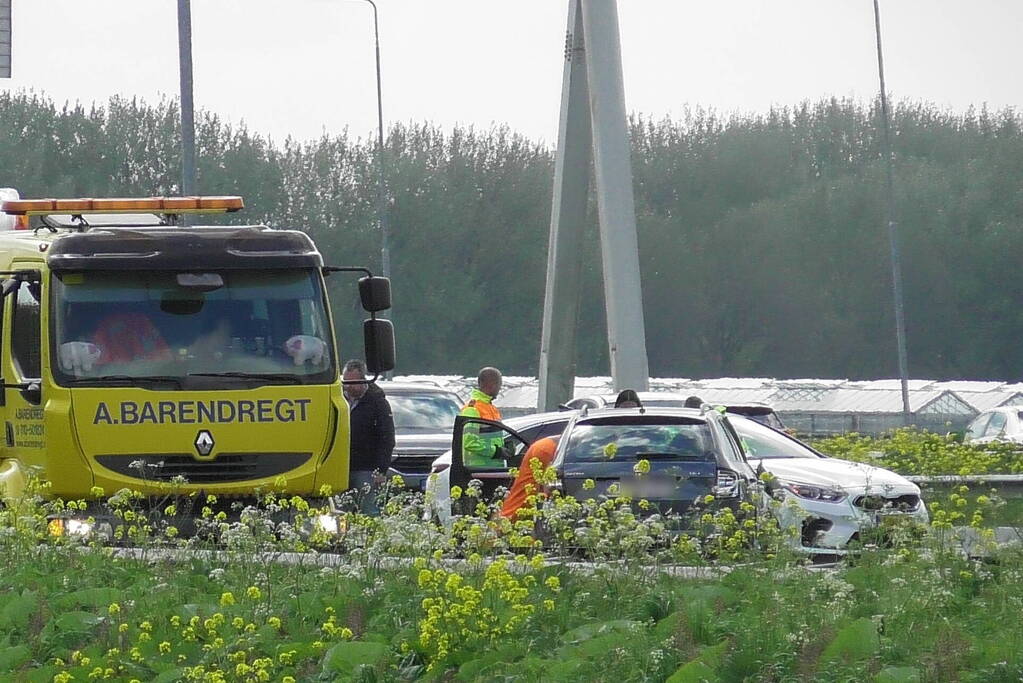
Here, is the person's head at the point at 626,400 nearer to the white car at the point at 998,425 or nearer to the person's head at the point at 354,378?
the person's head at the point at 354,378

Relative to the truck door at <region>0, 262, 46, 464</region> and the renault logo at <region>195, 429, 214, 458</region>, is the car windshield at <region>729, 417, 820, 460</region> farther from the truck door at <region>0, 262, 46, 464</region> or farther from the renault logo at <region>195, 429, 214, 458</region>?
the truck door at <region>0, 262, 46, 464</region>

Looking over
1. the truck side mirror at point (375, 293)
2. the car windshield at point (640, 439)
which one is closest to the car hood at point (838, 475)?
the car windshield at point (640, 439)

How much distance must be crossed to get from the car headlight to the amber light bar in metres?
4.60

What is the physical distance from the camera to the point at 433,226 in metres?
77.3

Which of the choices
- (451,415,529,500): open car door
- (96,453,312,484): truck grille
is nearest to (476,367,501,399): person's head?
(451,415,529,500): open car door

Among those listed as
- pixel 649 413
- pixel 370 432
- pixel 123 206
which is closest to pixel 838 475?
pixel 649 413

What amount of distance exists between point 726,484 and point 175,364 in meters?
3.57

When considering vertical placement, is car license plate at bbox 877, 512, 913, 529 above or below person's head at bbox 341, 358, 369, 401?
below

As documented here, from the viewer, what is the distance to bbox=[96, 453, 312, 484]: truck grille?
11992 mm

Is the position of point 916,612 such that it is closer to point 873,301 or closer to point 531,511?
point 531,511

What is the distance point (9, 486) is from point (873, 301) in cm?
6696

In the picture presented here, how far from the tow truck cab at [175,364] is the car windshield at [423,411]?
32.1 ft

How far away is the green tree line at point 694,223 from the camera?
7475 cm

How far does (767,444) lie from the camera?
16.0m
